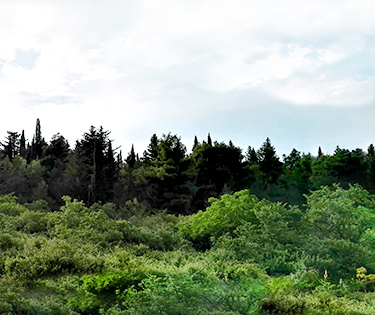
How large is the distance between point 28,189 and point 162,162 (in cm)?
894

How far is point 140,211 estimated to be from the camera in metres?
29.3

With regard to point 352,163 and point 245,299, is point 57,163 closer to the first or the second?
point 352,163

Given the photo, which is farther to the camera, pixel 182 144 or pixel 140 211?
pixel 182 144

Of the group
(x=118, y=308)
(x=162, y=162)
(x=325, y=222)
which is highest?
(x=162, y=162)

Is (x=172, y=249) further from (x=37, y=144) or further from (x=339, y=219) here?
(x=37, y=144)

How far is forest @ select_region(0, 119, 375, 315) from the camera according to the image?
10414mm

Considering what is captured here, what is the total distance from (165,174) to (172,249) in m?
14.1

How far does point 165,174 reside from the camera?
3266cm

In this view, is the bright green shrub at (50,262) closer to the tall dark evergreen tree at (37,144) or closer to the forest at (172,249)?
the forest at (172,249)

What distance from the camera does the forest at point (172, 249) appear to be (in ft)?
34.2

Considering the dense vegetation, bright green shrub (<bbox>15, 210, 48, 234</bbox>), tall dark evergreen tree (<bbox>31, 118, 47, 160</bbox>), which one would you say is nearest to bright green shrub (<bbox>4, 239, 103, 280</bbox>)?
the dense vegetation

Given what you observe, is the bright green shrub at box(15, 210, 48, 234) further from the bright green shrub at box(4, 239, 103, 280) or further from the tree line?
the tree line

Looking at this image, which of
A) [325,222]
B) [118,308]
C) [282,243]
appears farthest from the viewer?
[325,222]

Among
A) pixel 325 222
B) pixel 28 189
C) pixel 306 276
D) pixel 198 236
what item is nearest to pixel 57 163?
pixel 28 189
